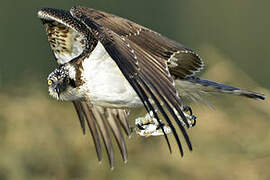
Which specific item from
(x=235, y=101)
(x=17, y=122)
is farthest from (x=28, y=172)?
(x=235, y=101)

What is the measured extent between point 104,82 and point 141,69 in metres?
0.70

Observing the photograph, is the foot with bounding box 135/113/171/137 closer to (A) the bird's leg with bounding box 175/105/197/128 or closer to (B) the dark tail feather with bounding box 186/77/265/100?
(A) the bird's leg with bounding box 175/105/197/128

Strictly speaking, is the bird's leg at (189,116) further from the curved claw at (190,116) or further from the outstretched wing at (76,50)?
the outstretched wing at (76,50)

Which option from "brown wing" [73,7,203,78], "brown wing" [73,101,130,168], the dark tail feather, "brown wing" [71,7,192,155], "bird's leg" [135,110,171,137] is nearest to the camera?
"brown wing" [71,7,192,155]

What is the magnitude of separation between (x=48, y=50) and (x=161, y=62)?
6.87m

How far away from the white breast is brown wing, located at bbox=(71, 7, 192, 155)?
42cm

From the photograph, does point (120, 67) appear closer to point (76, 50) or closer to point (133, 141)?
point (76, 50)

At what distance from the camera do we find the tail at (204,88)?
20.6 ft

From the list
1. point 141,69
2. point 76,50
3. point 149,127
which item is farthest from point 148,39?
point 76,50

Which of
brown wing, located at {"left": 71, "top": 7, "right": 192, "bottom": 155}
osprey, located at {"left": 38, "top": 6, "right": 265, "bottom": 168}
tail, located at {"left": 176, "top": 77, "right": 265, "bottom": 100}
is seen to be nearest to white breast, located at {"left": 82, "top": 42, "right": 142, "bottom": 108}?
osprey, located at {"left": 38, "top": 6, "right": 265, "bottom": 168}

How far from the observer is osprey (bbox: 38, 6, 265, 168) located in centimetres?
539

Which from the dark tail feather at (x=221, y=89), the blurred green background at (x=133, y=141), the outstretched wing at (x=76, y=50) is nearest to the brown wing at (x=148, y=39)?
the dark tail feather at (x=221, y=89)

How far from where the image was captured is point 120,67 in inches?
213

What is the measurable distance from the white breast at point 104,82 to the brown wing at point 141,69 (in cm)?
42
